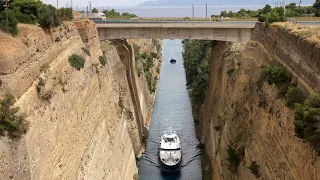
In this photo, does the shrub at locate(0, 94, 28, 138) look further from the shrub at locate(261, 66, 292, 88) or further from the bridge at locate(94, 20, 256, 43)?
the bridge at locate(94, 20, 256, 43)

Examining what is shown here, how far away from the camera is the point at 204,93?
4469 centimetres

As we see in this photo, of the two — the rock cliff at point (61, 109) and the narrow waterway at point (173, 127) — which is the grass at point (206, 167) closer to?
the narrow waterway at point (173, 127)

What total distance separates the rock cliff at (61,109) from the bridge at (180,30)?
4.73 metres

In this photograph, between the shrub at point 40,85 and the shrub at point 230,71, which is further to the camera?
the shrub at point 230,71

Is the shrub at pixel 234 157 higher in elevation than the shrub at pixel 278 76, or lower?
lower

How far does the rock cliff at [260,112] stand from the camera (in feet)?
52.1

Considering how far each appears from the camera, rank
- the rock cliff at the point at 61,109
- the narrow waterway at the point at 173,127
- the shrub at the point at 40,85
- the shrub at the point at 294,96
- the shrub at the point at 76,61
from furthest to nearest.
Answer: the narrow waterway at the point at 173,127 < the shrub at the point at 76,61 < the shrub at the point at 294,96 < the shrub at the point at 40,85 < the rock cliff at the point at 61,109

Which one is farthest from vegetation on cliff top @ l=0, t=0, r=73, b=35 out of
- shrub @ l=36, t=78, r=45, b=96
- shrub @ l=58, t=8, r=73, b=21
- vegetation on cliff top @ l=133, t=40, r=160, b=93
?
vegetation on cliff top @ l=133, t=40, r=160, b=93

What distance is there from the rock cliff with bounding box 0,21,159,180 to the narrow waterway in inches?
189

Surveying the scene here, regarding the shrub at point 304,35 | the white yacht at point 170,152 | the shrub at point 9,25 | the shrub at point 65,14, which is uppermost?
the shrub at point 65,14

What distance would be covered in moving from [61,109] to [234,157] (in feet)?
33.5

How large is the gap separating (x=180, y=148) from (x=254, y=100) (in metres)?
14.0

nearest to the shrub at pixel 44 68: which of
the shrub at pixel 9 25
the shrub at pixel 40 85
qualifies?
the shrub at pixel 40 85

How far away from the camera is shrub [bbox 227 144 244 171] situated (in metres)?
23.0
